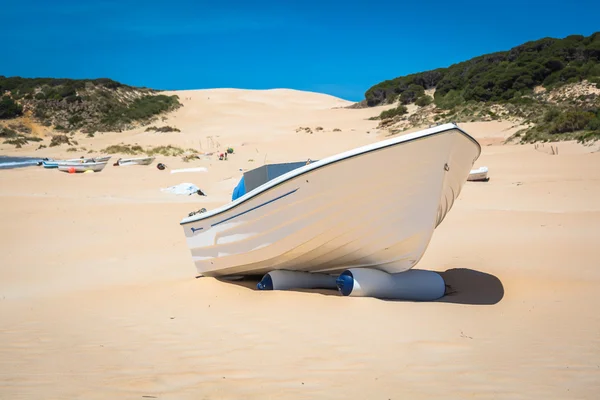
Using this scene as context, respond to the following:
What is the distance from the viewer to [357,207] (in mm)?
5246

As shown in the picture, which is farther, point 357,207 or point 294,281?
point 294,281

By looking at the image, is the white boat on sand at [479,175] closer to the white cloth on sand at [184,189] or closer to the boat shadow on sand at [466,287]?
the white cloth on sand at [184,189]

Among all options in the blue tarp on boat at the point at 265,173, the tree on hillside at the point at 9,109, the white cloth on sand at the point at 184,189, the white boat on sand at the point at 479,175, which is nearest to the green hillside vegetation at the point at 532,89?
the white boat on sand at the point at 479,175

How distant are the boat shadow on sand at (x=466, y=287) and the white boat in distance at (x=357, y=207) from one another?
512 mm

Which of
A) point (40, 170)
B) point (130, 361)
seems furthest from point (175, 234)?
point (40, 170)

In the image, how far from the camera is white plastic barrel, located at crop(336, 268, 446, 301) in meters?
5.42

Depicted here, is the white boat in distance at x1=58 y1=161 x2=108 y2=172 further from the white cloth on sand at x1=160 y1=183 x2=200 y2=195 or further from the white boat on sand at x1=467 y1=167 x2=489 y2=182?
the white boat on sand at x1=467 y1=167 x2=489 y2=182

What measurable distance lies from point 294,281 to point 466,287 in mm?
2040

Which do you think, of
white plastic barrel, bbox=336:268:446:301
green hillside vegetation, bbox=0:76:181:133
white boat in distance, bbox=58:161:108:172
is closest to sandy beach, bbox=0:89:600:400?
white plastic barrel, bbox=336:268:446:301

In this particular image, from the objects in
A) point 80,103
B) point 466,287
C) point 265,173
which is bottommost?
point 466,287

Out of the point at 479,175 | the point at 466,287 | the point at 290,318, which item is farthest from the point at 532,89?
the point at 290,318

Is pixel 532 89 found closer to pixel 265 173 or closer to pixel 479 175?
pixel 479 175

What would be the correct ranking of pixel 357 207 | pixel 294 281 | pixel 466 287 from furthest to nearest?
pixel 466 287, pixel 294 281, pixel 357 207

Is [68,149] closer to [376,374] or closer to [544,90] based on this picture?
[544,90]
